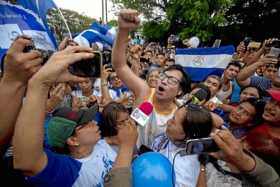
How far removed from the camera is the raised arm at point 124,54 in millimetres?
2266

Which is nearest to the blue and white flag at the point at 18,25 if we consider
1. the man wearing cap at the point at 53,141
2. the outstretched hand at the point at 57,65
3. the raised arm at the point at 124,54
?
the raised arm at the point at 124,54

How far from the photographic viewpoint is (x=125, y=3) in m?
24.8

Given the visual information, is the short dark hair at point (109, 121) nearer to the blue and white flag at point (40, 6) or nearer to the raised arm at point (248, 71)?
the blue and white flag at point (40, 6)

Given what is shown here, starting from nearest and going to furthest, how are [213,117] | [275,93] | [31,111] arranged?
[31,111] → [213,117] → [275,93]

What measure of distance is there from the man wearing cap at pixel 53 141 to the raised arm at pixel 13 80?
106mm

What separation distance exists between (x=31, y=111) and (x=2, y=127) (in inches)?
12.0

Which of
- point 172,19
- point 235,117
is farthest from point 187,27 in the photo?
point 235,117

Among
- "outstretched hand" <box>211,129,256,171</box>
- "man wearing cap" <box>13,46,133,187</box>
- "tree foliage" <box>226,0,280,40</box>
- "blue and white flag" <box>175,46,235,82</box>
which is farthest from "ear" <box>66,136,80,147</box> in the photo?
"tree foliage" <box>226,0,280,40</box>

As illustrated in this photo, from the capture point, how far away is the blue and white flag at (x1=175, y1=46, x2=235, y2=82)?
4.61 metres

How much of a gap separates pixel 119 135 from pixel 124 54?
3.56 ft

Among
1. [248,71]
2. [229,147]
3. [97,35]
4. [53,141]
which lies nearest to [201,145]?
[229,147]

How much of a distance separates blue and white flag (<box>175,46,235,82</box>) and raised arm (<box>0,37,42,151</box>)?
345 centimetres

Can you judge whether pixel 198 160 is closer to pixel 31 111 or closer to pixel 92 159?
pixel 92 159

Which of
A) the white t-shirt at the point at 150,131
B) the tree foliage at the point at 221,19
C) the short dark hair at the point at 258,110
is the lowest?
the tree foliage at the point at 221,19
